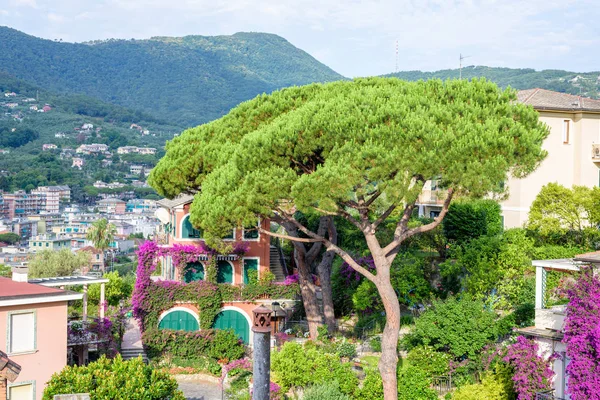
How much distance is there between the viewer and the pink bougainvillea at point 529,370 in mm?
15375

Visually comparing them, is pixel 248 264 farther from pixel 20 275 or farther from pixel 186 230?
pixel 20 275

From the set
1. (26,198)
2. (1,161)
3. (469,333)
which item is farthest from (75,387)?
(1,161)

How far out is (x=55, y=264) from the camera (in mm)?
49531

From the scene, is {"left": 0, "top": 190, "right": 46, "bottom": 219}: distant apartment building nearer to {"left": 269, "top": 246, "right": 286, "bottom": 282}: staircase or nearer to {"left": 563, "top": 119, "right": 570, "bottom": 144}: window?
{"left": 269, "top": 246, "right": 286, "bottom": 282}: staircase

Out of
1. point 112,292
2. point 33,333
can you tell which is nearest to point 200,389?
point 33,333

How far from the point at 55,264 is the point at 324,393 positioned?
3627 cm

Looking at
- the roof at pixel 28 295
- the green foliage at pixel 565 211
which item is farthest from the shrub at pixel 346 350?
the green foliage at pixel 565 211

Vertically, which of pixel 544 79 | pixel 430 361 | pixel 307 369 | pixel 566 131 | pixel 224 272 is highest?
pixel 544 79

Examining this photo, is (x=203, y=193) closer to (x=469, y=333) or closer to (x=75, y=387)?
(x=75, y=387)

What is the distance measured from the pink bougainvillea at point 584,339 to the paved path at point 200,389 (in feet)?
42.3

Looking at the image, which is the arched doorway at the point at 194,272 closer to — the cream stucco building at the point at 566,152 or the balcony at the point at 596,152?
the cream stucco building at the point at 566,152

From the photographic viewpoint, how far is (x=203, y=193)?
21172 mm

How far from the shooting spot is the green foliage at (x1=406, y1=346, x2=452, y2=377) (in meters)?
19.4

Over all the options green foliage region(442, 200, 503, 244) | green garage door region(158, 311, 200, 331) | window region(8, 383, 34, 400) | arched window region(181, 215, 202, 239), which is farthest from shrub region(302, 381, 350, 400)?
arched window region(181, 215, 202, 239)
